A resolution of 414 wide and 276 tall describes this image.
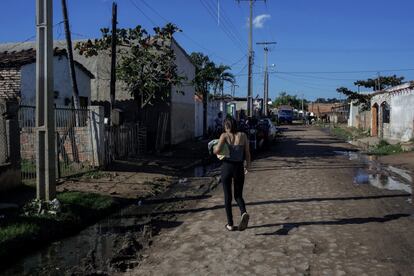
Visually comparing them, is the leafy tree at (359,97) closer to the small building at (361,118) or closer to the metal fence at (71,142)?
the small building at (361,118)

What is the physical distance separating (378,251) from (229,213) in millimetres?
2238

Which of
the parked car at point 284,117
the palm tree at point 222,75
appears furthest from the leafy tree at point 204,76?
the parked car at point 284,117

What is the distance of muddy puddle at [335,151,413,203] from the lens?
41.9 feet

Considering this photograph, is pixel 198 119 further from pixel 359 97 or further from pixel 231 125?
pixel 231 125

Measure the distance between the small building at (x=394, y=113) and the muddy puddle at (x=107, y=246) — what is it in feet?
61.2

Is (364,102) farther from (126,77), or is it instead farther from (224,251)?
(224,251)

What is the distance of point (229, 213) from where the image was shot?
7.77 meters

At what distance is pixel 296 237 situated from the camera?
734cm

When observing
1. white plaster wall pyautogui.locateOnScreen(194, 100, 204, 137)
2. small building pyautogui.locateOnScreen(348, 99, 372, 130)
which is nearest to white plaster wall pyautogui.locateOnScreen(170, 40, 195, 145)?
white plaster wall pyautogui.locateOnScreen(194, 100, 204, 137)

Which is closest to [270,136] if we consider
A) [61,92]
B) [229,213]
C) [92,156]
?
[61,92]

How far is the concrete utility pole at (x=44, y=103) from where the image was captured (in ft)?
28.5

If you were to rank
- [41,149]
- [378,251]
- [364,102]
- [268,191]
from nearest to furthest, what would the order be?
Answer: [378,251], [41,149], [268,191], [364,102]

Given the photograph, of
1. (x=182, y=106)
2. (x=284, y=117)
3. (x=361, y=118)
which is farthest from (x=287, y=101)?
(x=182, y=106)

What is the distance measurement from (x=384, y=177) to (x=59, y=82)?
1275 centimetres
